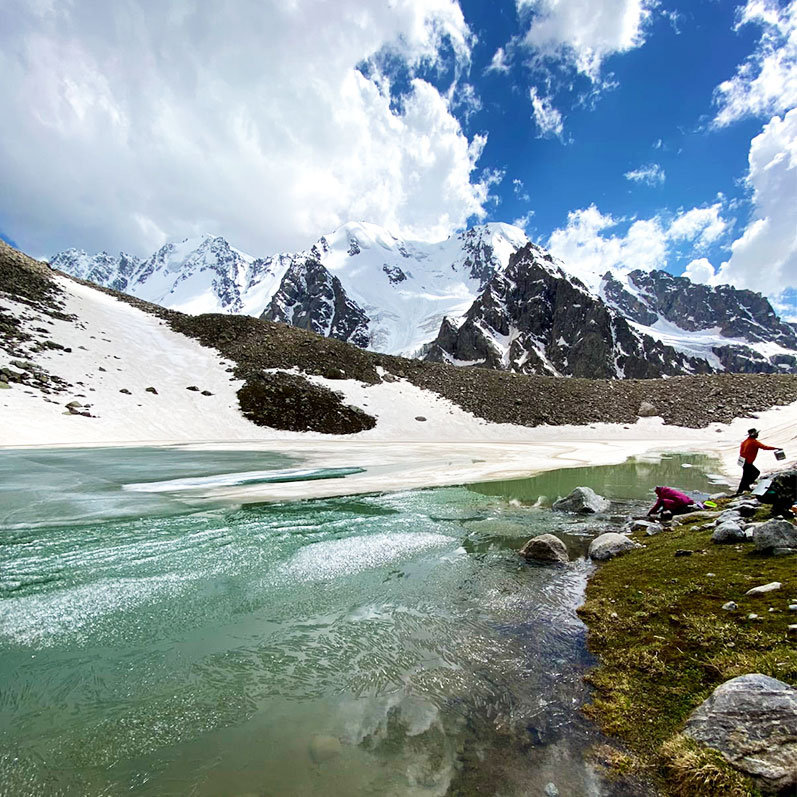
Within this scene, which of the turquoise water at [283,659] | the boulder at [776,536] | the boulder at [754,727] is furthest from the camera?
the boulder at [776,536]

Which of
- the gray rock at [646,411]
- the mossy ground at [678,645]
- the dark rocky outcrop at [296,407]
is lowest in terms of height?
the mossy ground at [678,645]

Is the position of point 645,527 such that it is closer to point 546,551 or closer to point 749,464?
point 546,551

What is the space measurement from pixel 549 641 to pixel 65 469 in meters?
24.4

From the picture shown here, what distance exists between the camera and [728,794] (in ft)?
Result: 11.0

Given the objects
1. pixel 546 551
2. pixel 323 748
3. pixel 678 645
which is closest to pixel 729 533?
pixel 546 551

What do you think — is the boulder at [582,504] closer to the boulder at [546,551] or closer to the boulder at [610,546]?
the boulder at [610,546]

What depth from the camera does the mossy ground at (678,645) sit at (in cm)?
396

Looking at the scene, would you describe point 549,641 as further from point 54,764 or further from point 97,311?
point 97,311

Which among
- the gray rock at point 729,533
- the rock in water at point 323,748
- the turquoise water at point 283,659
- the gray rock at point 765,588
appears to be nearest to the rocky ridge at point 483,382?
the turquoise water at point 283,659

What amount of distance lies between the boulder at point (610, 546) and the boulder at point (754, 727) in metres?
5.94

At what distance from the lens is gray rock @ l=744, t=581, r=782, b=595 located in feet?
21.3

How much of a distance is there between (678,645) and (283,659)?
5422 mm

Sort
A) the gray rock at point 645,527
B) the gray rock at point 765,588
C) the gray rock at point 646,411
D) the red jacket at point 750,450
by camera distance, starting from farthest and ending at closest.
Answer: the gray rock at point 646,411
the red jacket at point 750,450
the gray rock at point 645,527
the gray rock at point 765,588

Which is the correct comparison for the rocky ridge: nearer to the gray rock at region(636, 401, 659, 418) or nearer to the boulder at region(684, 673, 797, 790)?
the gray rock at region(636, 401, 659, 418)
